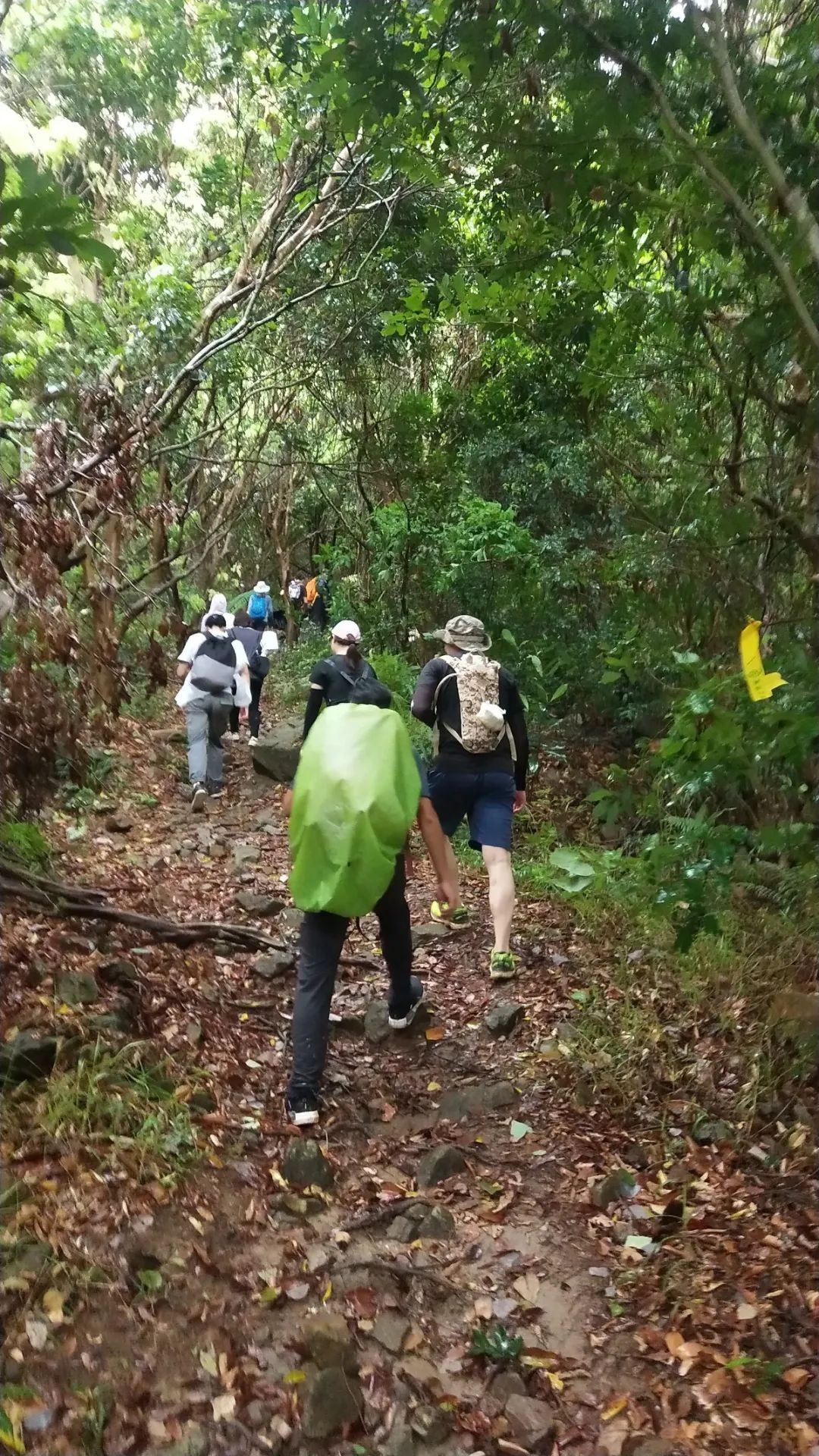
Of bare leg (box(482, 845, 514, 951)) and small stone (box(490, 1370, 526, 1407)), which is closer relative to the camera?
small stone (box(490, 1370, 526, 1407))

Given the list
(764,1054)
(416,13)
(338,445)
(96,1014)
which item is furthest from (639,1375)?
(338,445)

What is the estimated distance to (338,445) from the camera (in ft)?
58.5

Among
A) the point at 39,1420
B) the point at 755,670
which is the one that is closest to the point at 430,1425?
the point at 39,1420

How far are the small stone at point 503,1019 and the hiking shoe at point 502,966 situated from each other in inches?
13.6

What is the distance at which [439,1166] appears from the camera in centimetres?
348

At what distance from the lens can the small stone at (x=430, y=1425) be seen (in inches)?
93.8

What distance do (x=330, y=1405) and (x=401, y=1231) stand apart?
0.78 metres

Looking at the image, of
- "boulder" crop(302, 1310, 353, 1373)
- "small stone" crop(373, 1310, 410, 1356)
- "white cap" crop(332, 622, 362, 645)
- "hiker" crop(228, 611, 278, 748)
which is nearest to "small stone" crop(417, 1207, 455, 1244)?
"small stone" crop(373, 1310, 410, 1356)

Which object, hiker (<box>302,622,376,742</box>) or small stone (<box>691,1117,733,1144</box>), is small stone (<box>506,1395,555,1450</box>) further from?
hiker (<box>302,622,376,742</box>)

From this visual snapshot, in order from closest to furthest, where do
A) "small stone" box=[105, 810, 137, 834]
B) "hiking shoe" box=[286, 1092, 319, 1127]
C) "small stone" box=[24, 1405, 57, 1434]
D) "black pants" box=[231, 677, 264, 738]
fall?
1. "small stone" box=[24, 1405, 57, 1434]
2. "hiking shoe" box=[286, 1092, 319, 1127]
3. "small stone" box=[105, 810, 137, 834]
4. "black pants" box=[231, 677, 264, 738]

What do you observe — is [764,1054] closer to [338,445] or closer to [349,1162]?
[349,1162]

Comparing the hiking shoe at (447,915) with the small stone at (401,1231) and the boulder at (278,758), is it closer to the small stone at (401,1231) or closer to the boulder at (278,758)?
the small stone at (401,1231)

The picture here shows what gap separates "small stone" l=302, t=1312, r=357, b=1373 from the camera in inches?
99.2

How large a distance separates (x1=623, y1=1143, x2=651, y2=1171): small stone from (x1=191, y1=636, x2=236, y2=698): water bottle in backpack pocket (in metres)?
5.82
